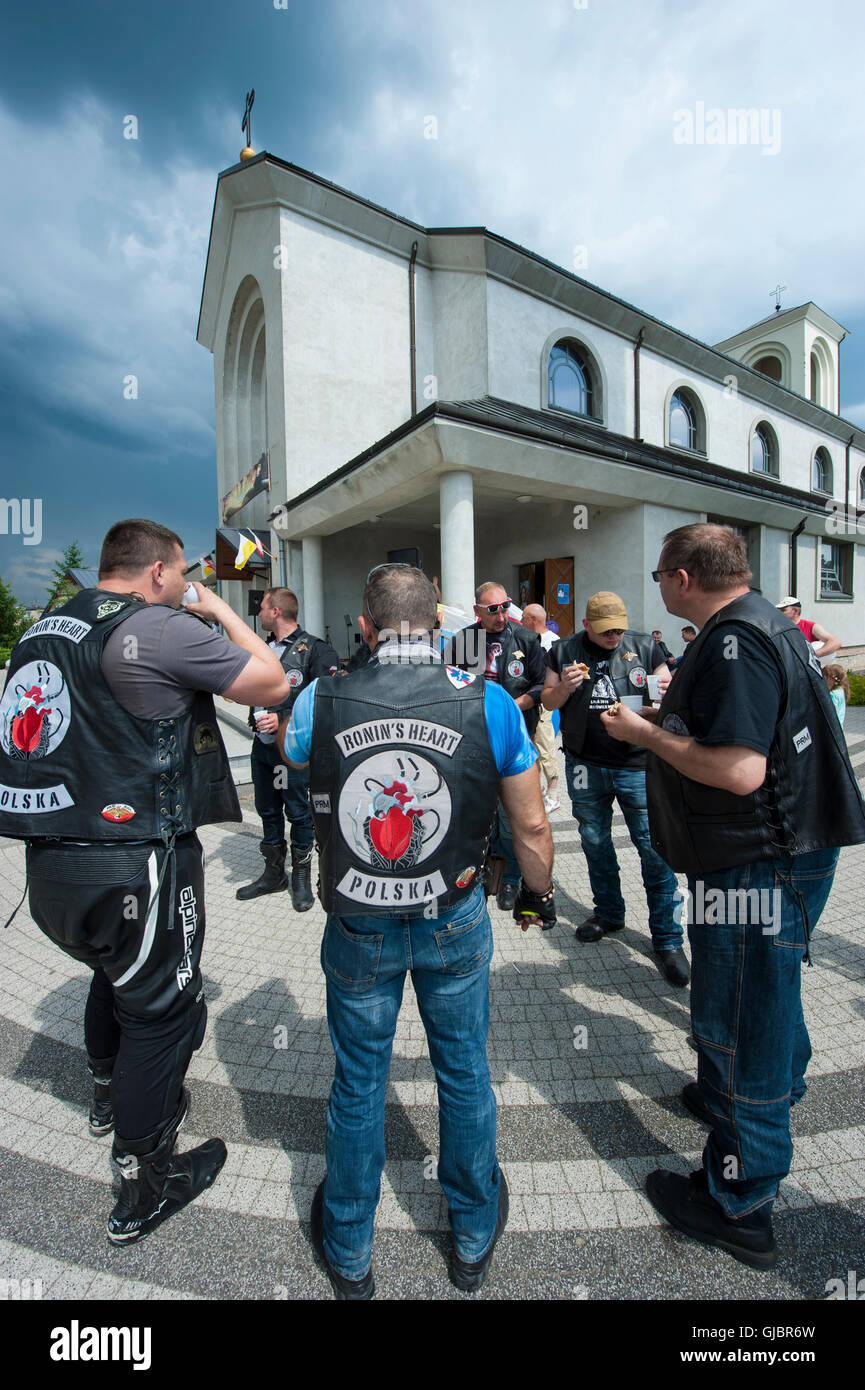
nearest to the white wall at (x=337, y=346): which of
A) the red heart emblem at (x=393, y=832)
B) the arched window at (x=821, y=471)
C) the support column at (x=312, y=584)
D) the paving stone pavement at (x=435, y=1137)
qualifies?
the support column at (x=312, y=584)

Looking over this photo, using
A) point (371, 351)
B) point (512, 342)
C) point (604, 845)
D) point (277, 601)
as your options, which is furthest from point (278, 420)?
point (604, 845)

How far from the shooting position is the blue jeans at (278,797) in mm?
4289

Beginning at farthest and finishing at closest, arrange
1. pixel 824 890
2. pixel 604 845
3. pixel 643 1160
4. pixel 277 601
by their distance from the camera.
Answer: pixel 277 601, pixel 604 845, pixel 643 1160, pixel 824 890

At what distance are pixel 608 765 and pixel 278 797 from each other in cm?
259

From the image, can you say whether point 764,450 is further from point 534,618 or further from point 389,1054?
point 389,1054

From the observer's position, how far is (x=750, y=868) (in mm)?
1771

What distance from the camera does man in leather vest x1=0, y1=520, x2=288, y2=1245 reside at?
1719mm

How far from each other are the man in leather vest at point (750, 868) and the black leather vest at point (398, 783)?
0.74 m

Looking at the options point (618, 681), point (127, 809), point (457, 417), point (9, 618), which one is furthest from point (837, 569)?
point (9, 618)

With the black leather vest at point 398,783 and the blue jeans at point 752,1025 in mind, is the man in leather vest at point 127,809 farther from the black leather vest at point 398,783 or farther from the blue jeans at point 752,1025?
the blue jeans at point 752,1025

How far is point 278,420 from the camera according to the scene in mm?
14992
